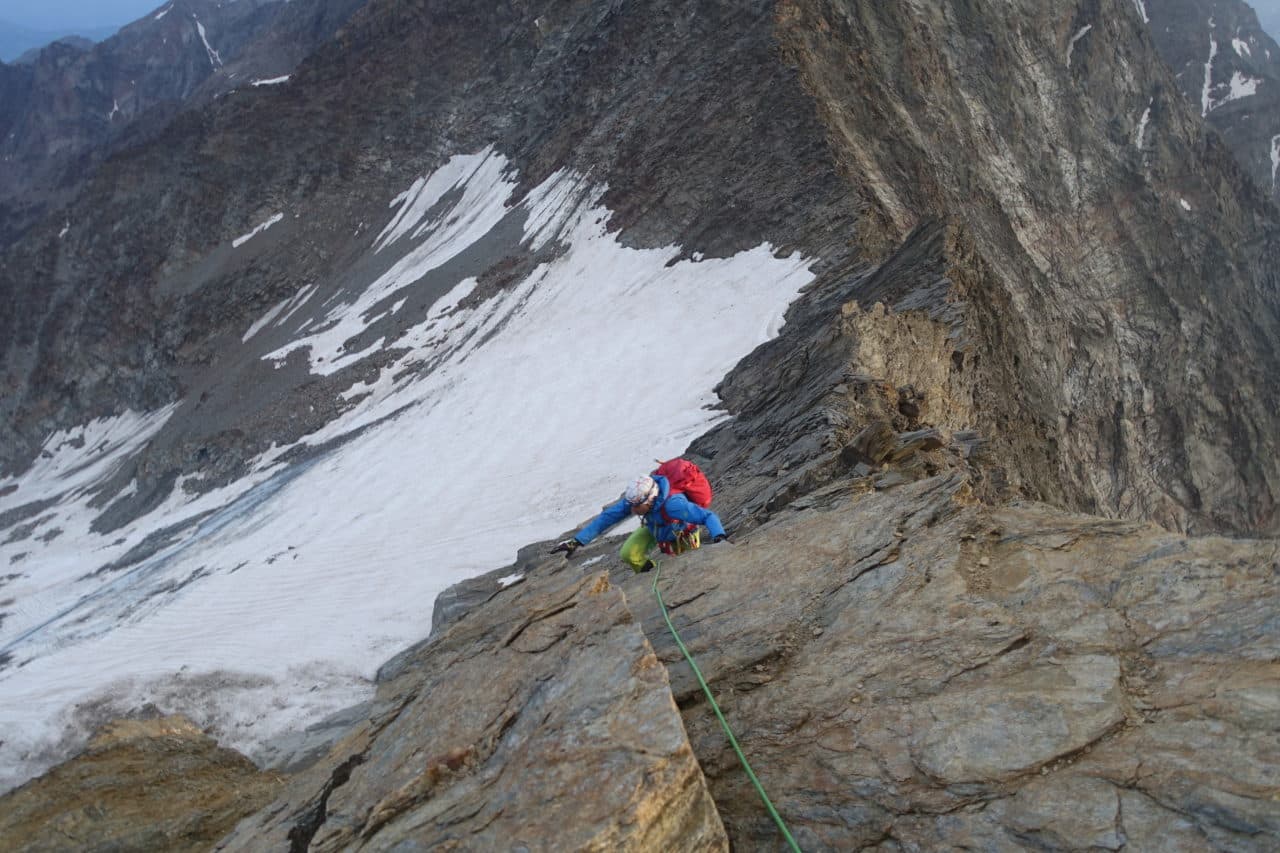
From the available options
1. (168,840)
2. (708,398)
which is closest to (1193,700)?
(168,840)

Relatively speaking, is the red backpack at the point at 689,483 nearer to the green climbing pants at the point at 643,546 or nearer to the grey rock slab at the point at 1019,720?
the green climbing pants at the point at 643,546

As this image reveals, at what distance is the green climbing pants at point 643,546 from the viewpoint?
833 centimetres

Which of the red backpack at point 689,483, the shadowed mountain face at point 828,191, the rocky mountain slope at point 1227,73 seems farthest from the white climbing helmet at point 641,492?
the rocky mountain slope at point 1227,73

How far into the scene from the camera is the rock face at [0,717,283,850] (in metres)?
7.71

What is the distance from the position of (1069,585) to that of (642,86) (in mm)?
32738

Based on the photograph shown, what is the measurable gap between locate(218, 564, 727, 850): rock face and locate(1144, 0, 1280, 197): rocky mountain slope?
90.0 meters

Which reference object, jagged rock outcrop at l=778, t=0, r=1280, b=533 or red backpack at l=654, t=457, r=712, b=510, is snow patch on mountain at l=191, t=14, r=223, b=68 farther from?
red backpack at l=654, t=457, r=712, b=510

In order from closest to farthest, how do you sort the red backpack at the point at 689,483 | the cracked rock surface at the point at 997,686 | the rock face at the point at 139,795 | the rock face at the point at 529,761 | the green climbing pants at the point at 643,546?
the cracked rock surface at the point at 997,686 < the rock face at the point at 529,761 < the rock face at the point at 139,795 < the green climbing pants at the point at 643,546 < the red backpack at the point at 689,483

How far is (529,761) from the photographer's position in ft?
15.1

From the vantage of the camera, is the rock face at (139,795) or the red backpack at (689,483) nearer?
the rock face at (139,795)

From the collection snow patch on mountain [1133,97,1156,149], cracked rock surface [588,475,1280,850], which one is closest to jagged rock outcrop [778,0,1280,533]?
snow patch on mountain [1133,97,1156,149]

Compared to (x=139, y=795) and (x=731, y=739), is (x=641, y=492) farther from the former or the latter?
(x=139, y=795)

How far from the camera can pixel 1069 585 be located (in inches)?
217

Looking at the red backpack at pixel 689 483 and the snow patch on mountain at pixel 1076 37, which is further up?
the snow patch on mountain at pixel 1076 37
